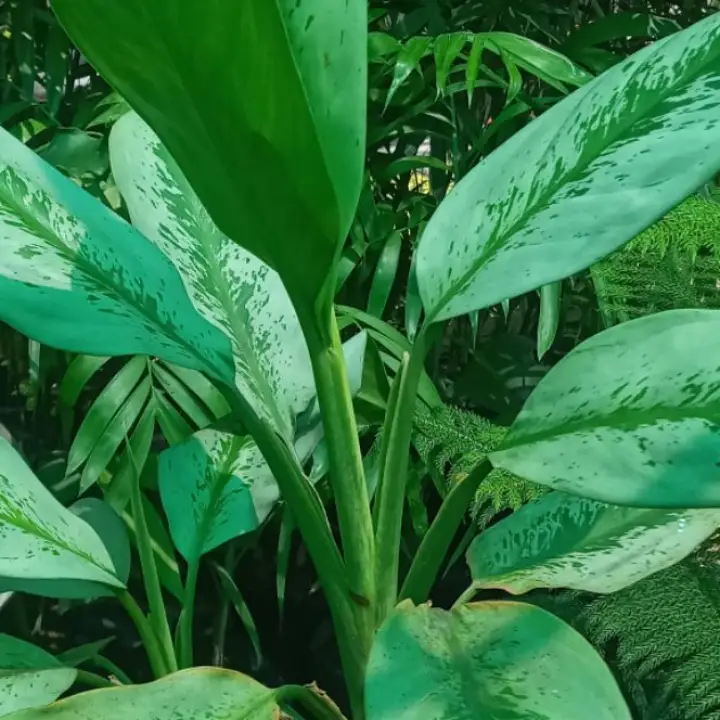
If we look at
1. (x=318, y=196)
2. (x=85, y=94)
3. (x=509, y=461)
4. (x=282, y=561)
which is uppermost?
(x=85, y=94)

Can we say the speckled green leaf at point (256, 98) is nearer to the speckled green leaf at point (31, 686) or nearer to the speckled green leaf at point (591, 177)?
the speckled green leaf at point (591, 177)

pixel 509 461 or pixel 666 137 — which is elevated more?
pixel 666 137

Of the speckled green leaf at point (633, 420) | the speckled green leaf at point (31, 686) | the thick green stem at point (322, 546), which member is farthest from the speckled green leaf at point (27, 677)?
the speckled green leaf at point (633, 420)

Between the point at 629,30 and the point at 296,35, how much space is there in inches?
33.8

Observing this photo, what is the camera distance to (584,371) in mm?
332

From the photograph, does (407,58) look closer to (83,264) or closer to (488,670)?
(83,264)

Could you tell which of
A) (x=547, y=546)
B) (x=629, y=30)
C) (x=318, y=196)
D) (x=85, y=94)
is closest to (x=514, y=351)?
(x=629, y=30)

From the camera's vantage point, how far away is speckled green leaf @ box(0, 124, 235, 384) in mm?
377

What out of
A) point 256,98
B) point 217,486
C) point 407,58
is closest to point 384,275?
point 407,58

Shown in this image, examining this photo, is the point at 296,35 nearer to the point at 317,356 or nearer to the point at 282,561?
the point at 317,356

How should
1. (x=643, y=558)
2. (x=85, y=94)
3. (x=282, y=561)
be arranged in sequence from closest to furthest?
1. (x=643, y=558)
2. (x=282, y=561)
3. (x=85, y=94)

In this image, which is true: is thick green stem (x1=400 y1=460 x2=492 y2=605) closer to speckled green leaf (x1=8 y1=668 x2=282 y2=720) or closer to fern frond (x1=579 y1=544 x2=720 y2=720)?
speckled green leaf (x1=8 y1=668 x2=282 y2=720)

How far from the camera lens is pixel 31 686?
40cm

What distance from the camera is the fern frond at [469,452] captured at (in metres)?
0.58
